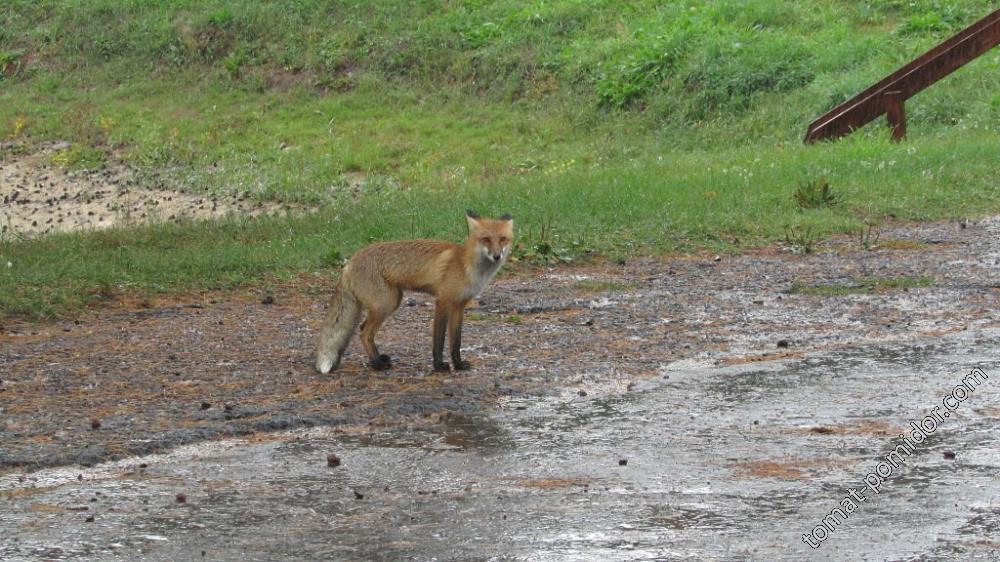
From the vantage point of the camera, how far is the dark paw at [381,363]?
313 inches

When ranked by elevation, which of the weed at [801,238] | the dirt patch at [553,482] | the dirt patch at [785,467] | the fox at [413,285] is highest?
the fox at [413,285]

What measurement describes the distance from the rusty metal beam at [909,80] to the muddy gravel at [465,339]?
18.0 feet

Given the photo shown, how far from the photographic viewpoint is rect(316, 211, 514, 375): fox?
25.7ft

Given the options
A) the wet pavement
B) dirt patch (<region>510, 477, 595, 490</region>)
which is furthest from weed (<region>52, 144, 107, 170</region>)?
dirt patch (<region>510, 477, 595, 490</region>)

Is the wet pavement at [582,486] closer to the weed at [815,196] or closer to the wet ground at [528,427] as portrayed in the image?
the wet ground at [528,427]

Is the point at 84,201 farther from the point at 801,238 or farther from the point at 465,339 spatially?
the point at 465,339

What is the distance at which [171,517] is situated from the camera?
17.6 feet

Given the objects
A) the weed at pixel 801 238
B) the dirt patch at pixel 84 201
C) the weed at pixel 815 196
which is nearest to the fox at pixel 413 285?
the weed at pixel 801 238

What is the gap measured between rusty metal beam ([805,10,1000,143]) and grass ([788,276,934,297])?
23.7ft

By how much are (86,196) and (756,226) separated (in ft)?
35.0

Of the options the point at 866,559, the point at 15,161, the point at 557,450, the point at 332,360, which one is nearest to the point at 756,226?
the point at 332,360

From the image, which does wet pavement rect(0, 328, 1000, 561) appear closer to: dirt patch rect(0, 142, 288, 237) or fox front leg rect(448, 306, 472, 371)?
fox front leg rect(448, 306, 472, 371)

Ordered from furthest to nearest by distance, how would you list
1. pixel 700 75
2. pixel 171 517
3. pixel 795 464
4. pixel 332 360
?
1. pixel 700 75
2. pixel 332 360
3. pixel 795 464
4. pixel 171 517

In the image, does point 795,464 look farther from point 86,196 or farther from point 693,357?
point 86,196
